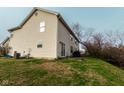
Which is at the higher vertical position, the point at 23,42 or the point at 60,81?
the point at 23,42

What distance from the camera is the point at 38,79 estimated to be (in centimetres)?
604

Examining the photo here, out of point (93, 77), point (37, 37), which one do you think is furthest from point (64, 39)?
point (93, 77)

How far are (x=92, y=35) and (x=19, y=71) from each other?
320 cm

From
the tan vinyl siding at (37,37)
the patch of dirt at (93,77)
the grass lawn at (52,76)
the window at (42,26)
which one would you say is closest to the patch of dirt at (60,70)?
the grass lawn at (52,76)

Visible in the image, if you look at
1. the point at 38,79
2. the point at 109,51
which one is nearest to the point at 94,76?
A: the point at 38,79

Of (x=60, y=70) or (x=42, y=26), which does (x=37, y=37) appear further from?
(x=60, y=70)

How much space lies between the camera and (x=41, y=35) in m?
9.62

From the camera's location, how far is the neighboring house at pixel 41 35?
30.9ft

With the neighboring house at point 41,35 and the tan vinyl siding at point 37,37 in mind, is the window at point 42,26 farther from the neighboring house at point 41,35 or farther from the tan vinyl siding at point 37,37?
the tan vinyl siding at point 37,37

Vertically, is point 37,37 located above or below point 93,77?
above
